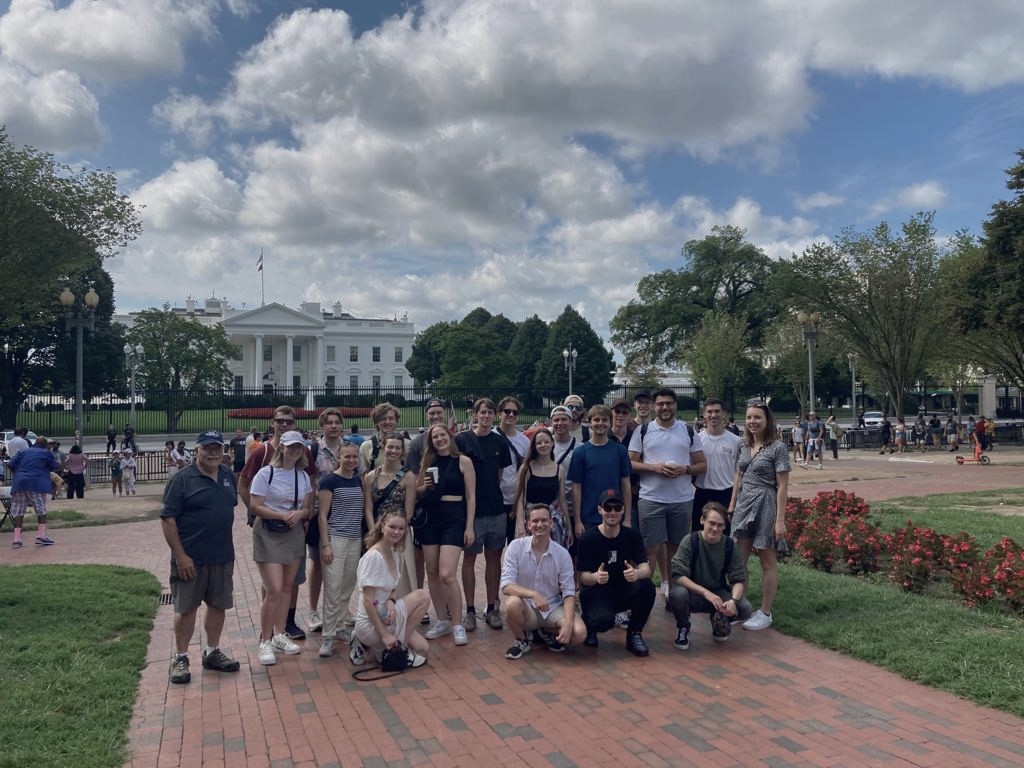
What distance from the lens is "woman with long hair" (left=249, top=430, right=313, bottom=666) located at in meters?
5.47

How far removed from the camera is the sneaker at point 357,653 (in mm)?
5359

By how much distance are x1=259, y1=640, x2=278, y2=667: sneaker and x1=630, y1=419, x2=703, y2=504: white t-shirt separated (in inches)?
119

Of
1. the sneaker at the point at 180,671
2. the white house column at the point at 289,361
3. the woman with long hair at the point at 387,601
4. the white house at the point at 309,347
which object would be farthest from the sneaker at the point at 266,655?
the white house column at the point at 289,361

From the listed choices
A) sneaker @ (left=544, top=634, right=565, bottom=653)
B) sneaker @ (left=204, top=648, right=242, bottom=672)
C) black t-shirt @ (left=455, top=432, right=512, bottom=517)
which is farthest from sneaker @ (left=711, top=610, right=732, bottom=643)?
sneaker @ (left=204, top=648, right=242, bottom=672)

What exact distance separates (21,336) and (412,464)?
44942 mm

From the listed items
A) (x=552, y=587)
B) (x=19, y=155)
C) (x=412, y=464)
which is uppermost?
(x=19, y=155)

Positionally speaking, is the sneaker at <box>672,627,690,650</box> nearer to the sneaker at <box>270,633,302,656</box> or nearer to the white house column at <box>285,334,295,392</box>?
the sneaker at <box>270,633,302,656</box>

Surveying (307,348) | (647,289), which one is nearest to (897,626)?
(647,289)

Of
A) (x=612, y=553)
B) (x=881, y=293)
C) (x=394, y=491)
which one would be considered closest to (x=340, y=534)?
(x=394, y=491)

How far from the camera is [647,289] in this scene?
62531mm

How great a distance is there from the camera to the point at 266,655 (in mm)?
5461

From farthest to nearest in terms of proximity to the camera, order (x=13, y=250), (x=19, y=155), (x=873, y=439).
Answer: (x=873, y=439) < (x=19, y=155) < (x=13, y=250)

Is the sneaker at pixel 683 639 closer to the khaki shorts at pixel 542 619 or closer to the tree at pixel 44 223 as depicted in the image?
the khaki shorts at pixel 542 619

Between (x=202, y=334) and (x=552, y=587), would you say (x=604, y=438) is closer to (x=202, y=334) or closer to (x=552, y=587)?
(x=552, y=587)
